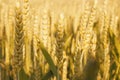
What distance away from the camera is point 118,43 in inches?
32.5

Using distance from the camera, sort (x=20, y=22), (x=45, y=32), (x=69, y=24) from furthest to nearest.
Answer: (x=69, y=24), (x=45, y=32), (x=20, y=22)

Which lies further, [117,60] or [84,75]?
[117,60]

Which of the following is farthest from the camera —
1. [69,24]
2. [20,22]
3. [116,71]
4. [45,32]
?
[69,24]

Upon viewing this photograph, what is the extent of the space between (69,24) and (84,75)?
67 centimetres

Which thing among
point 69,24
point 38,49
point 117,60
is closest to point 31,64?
point 38,49

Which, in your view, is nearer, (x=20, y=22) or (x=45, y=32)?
(x=20, y=22)

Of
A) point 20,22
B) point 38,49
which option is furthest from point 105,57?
point 20,22

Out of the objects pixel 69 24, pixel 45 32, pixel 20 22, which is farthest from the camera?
pixel 69 24

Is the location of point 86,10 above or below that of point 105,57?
above

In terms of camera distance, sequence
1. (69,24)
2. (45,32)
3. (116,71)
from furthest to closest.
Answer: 1. (69,24)
2. (116,71)
3. (45,32)

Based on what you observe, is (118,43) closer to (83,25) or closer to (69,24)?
(83,25)

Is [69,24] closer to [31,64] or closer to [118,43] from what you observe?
[118,43]

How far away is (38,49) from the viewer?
609 millimetres

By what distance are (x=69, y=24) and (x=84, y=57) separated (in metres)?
0.57
